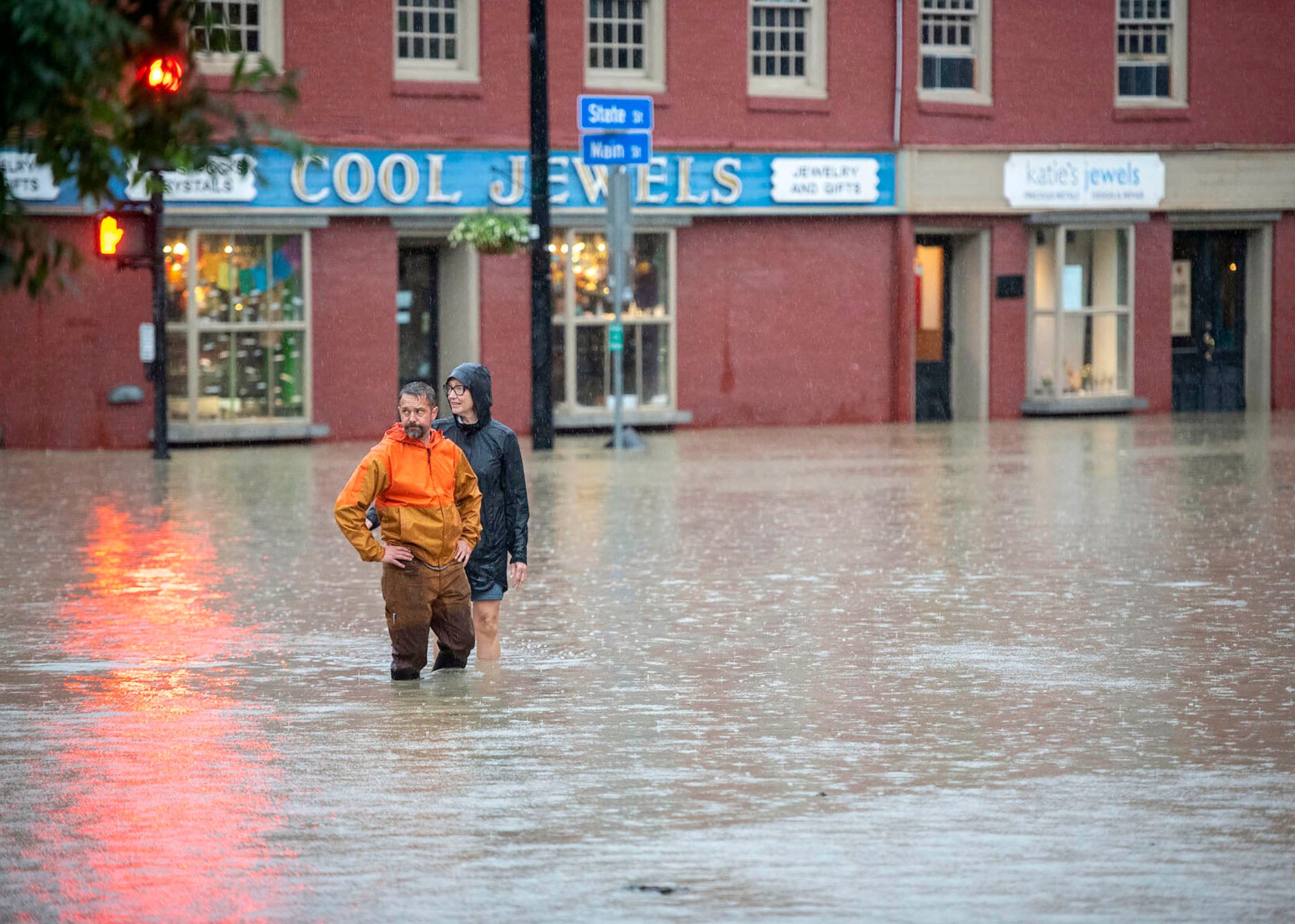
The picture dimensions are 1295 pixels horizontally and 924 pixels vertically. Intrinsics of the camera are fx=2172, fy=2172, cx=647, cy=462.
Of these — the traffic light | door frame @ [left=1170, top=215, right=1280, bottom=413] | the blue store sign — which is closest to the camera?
the traffic light

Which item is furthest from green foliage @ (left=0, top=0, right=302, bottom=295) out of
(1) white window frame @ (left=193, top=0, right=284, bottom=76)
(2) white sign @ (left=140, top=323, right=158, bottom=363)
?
(1) white window frame @ (left=193, top=0, right=284, bottom=76)

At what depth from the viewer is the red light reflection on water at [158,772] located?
607 cm

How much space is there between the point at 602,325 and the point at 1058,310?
6.49 m

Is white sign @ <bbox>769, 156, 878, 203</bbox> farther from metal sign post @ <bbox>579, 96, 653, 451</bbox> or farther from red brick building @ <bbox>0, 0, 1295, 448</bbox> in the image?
Result: metal sign post @ <bbox>579, 96, 653, 451</bbox>

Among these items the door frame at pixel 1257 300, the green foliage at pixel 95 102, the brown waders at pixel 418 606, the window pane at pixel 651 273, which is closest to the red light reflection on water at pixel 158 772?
the brown waders at pixel 418 606

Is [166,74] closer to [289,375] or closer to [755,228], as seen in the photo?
[289,375]

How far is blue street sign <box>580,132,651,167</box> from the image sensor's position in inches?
909

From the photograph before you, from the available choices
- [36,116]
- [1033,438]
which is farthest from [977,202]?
[36,116]

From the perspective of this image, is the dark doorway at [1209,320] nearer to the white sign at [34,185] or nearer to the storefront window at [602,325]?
the storefront window at [602,325]

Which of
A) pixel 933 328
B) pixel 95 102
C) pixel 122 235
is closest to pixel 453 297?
pixel 122 235

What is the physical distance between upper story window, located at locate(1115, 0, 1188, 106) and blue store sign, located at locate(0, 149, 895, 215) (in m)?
4.01

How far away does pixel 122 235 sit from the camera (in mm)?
22469

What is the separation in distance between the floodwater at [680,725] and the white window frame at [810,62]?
1198 cm

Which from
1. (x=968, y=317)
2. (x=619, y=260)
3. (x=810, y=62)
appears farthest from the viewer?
(x=968, y=317)
